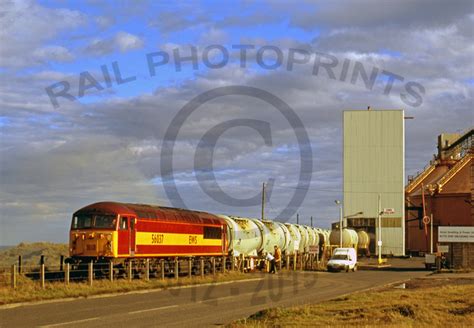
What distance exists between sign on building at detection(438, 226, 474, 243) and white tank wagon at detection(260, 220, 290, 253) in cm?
1216

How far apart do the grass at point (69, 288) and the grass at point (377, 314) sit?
9.20 metres

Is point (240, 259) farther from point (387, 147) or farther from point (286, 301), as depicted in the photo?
point (387, 147)

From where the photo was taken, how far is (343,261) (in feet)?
175

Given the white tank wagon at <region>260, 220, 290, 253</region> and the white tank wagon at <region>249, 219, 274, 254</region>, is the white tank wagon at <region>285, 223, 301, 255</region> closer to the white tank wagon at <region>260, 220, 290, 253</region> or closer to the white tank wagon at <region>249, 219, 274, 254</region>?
the white tank wagon at <region>260, 220, 290, 253</region>

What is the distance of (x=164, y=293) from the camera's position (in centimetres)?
2920


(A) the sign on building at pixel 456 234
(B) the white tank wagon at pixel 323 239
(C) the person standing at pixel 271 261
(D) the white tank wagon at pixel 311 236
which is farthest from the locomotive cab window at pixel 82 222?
(B) the white tank wagon at pixel 323 239

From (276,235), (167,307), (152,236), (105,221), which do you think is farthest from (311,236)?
(167,307)

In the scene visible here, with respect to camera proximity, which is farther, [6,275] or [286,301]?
[6,275]

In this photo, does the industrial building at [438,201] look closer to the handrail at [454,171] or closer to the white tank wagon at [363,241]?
the handrail at [454,171]

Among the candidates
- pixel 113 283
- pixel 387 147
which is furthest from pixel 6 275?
pixel 387 147

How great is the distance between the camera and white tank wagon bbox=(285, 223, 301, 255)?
58.7 metres

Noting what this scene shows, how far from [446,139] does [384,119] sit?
23.9m

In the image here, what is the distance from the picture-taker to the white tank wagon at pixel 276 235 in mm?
54125

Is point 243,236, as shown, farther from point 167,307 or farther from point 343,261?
point 167,307
